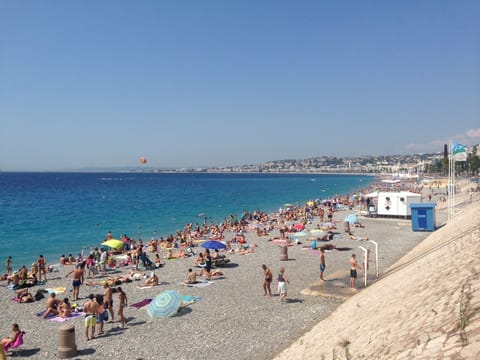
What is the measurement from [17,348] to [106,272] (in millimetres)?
8687

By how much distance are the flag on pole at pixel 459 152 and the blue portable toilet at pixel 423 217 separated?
4.19 metres

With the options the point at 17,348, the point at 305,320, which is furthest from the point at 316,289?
the point at 17,348

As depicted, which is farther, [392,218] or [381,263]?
[392,218]

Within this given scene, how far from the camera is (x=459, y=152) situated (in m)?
21.4

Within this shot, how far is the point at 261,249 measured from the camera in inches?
882

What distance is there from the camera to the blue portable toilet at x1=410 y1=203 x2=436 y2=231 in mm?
24453

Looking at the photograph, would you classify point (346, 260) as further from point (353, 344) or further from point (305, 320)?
point (353, 344)

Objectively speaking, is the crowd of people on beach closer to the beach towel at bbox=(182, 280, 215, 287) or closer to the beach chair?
the beach towel at bbox=(182, 280, 215, 287)

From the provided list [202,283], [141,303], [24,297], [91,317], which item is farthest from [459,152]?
[24,297]

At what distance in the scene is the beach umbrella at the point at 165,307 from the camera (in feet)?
36.4

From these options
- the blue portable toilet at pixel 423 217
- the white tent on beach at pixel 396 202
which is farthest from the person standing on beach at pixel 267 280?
the white tent on beach at pixel 396 202

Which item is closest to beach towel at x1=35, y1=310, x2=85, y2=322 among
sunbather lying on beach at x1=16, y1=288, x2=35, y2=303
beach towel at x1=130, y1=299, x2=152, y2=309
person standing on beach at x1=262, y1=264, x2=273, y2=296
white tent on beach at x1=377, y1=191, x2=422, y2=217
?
beach towel at x1=130, y1=299, x2=152, y2=309

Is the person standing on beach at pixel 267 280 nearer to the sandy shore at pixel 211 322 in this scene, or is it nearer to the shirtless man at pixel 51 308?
the sandy shore at pixel 211 322

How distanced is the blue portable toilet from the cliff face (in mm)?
14929
